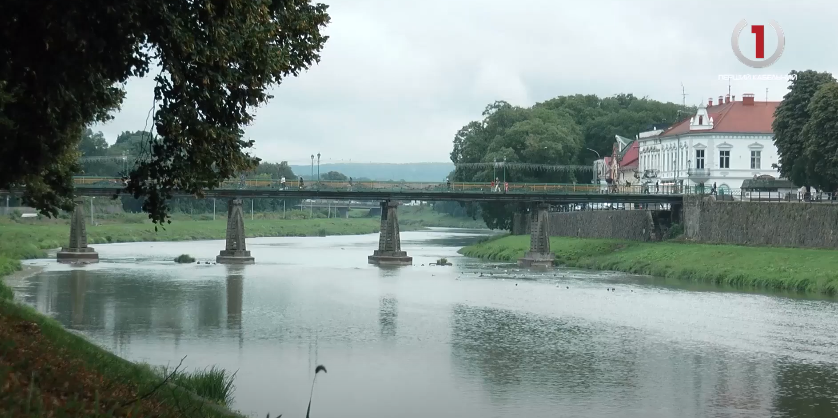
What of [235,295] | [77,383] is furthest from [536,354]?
[235,295]

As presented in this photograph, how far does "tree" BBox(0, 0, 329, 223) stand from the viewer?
56.8 feet

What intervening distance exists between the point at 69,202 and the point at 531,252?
61759mm

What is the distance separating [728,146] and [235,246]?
5056 cm

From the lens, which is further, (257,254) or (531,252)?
(257,254)

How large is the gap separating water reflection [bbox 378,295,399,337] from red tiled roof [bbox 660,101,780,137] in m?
62.4

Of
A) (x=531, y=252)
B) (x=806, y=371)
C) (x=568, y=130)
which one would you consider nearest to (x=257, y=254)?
(x=531, y=252)

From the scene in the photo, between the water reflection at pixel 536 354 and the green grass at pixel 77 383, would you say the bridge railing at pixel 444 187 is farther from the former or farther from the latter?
the green grass at pixel 77 383

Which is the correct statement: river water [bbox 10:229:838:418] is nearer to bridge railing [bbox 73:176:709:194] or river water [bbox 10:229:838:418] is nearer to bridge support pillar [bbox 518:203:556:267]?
bridge support pillar [bbox 518:203:556:267]

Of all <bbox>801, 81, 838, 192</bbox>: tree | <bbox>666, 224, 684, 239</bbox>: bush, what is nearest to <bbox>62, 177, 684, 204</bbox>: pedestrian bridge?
<bbox>666, 224, 684, 239</bbox>: bush

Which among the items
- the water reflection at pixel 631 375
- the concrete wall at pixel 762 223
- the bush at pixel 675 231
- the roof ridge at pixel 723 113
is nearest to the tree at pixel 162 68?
the water reflection at pixel 631 375

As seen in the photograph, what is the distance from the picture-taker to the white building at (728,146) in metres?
109

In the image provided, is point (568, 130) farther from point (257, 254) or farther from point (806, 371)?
point (806, 371)

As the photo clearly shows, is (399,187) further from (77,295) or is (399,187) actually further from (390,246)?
(77,295)

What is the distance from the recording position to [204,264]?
3371 inches
